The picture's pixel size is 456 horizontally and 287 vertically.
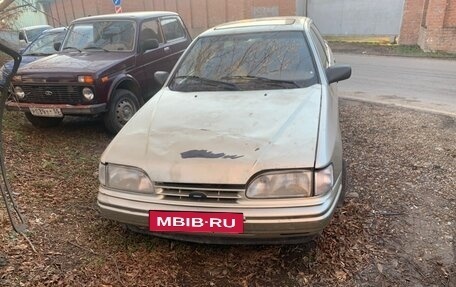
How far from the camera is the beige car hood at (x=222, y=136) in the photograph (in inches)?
101

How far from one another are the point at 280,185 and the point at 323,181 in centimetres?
27

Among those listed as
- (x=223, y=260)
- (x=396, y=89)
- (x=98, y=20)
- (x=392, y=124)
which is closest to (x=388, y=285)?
(x=223, y=260)

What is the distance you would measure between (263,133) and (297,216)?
66 cm

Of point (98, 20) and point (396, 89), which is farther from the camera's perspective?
point (396, 89)

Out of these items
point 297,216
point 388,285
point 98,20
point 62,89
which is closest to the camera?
point 297,216

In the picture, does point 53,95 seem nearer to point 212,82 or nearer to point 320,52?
A: point 212,82

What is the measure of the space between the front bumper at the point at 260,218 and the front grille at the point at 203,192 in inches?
2.3

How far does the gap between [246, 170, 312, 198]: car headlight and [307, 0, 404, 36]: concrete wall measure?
1528 centimetres

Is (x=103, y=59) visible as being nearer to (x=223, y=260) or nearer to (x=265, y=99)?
(x=265, y=99)

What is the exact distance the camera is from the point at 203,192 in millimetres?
2578

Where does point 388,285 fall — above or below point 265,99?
below

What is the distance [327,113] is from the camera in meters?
3.09

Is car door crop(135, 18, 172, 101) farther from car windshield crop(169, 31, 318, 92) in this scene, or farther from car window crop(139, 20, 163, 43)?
car windshield crop(169, 31, 318, 92)

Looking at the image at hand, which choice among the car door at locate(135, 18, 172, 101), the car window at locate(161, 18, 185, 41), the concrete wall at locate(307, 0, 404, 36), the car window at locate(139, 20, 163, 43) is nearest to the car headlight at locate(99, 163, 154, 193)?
A: the car door at locate(135, 18, 172, 101)
